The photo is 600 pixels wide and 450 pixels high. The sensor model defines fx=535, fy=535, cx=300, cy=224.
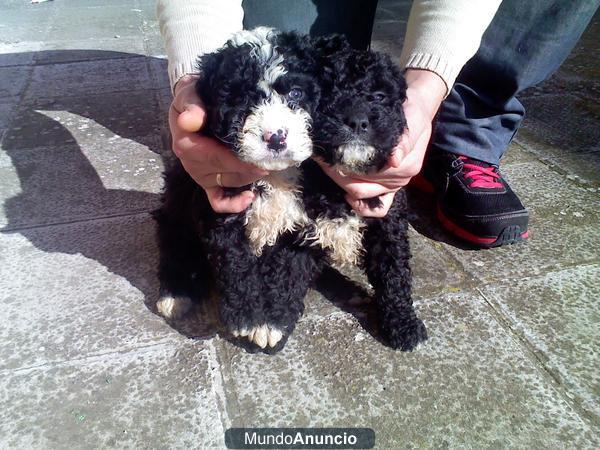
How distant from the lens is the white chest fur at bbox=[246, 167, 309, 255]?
5.42 feet

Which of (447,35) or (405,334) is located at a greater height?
(447,35)

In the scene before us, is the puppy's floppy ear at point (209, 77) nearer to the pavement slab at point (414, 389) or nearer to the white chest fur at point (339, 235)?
the white chest fur at point (339, 235)

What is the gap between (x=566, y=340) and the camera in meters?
1.84

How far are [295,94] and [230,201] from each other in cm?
40

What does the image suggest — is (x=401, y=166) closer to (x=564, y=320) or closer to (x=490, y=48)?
(x=564, y=320)

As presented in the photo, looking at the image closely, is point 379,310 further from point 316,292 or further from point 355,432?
point 355,432

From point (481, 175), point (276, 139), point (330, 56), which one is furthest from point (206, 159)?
point (481, 175)

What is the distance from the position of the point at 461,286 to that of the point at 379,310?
Result: 1.36ft

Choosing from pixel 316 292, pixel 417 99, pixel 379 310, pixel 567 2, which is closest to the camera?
pixel 417 99

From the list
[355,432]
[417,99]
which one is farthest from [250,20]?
[355,432]

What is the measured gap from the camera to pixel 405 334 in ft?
6.01

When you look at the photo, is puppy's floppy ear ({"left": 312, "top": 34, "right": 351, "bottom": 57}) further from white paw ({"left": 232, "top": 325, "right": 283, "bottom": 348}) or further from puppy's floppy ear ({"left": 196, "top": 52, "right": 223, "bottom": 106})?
white paw ({"left": 232, "top": 325, "right": 283, "bottom": 348})

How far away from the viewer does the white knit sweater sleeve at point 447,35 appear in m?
1.93

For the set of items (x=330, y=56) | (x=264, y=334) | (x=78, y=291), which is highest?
(x=330, y=56)
